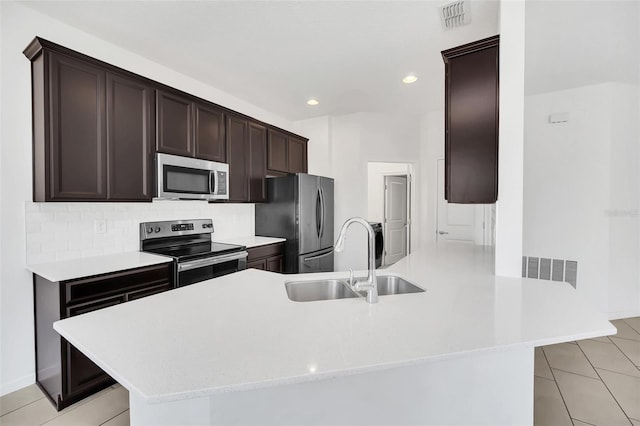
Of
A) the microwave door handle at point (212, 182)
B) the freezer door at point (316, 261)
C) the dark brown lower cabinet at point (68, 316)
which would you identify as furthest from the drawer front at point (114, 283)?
the freezer door at point (316, 261)

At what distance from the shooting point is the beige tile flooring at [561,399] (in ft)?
6.10

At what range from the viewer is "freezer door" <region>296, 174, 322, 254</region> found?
387 centimetres

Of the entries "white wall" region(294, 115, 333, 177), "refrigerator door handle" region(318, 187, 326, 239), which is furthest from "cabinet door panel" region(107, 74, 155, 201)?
"white wall" region(294, 115, 333, 177)

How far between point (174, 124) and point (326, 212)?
2.32 meters

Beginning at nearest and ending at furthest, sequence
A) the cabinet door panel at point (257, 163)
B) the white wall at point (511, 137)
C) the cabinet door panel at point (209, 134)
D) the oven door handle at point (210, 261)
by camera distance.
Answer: the white wall at point (511, 137), the oven door handle at point (210, 261), the cabinet door panel at point (209, 134), the cabinet door panel at point (257, 163)

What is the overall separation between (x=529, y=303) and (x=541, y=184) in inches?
123

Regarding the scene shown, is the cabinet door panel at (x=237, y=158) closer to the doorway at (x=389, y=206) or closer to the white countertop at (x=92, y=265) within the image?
the white countertop at (x=92, y=265)

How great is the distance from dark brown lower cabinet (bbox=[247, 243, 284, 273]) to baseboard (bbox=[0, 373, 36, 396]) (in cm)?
181

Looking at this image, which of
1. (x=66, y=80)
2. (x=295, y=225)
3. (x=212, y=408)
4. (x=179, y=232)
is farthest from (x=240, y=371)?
(x=295, y=225)

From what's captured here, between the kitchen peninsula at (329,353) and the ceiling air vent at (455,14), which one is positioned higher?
the ceiling air vent at (455,14)

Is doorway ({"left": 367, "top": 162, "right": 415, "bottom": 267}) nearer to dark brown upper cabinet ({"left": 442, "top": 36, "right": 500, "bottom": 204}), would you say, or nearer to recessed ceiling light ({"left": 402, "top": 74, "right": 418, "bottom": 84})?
recessed ceiling light ({"left": 402, "top": 74, "right": 418, "bottom": 84})

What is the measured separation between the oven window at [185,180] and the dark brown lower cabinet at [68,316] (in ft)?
2.84

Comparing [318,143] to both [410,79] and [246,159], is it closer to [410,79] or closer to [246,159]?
[246,159]

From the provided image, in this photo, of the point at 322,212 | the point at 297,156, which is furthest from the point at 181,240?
the point at 297,156
